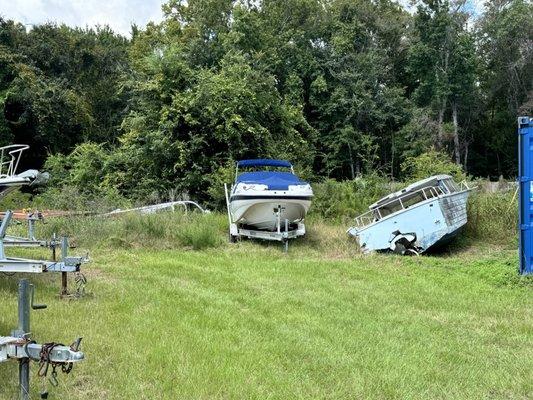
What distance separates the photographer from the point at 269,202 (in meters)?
10.5

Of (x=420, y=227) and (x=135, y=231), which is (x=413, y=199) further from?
(x=135, y=231)

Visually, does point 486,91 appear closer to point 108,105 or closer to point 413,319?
point 108,105

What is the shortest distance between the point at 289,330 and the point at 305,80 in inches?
1117

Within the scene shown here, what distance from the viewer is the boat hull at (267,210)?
10.5 m

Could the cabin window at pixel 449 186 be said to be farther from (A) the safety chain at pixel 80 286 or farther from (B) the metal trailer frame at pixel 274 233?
(A) the safety chain at pixel 80 286

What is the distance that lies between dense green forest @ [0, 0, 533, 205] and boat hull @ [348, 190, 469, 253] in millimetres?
7770

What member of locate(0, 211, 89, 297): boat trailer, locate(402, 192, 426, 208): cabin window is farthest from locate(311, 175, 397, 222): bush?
locate(0, 211, 89, 297): boat trailer

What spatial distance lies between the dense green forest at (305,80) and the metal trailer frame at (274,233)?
6.48 m

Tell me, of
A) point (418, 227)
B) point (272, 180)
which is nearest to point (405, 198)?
point (418, 227)

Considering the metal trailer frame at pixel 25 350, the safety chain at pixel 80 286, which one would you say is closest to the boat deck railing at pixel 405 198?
the safety chain at pixel 80 286

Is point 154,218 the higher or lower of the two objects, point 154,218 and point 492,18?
the lower

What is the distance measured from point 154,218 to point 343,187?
5.14 meters

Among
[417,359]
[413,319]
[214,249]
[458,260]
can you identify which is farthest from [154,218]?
[417,359]

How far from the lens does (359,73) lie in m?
31.0
